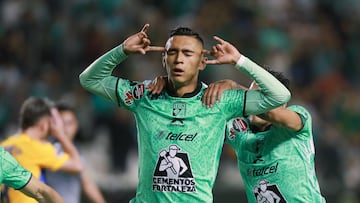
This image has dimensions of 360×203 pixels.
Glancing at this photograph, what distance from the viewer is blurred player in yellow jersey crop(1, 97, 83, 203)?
7.95 meters

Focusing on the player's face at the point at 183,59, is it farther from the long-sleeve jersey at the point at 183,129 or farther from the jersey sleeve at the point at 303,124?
the jersey sleeve at the point at 303,124

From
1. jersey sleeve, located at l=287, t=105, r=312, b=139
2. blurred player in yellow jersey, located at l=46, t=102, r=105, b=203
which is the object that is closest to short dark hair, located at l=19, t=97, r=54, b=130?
blurred player in yellow jersey, located at l=46, t=102, r=105, b=203

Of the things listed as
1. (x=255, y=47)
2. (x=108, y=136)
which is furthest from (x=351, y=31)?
(x=108, y=136)

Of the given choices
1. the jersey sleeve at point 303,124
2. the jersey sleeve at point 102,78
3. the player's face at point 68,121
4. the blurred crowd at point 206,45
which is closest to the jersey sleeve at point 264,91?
the jersey sleeve at point 303,124

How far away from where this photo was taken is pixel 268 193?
22.8ft

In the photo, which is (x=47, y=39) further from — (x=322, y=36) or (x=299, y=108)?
(x=299, y=108)

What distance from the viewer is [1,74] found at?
14031mm

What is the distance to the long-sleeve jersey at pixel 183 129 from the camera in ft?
20.8

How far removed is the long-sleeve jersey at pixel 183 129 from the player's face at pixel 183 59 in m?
0.15

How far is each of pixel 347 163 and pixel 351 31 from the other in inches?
112

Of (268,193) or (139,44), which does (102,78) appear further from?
(268,193)

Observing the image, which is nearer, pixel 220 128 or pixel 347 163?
pixel 220 128

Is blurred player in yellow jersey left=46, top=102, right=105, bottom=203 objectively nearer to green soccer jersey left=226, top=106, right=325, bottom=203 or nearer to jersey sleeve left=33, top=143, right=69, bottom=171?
jersey sleeve left=33, top=143, right=69, bottom=171

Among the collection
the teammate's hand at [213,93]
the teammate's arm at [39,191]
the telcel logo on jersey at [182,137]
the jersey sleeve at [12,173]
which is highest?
the teammate's hand at [213,93]
